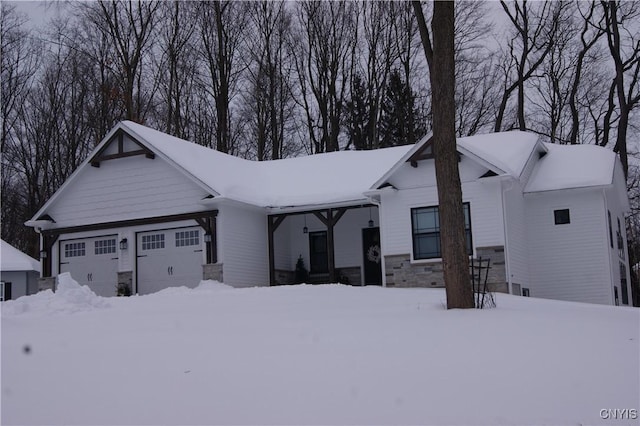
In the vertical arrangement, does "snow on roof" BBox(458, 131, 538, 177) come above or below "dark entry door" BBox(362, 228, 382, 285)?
above

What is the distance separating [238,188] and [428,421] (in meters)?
15.3

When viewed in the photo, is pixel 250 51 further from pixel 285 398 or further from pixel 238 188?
pixel 285 398

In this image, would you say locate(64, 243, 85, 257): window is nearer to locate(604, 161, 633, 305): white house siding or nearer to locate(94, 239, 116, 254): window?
locate(94, 239, 116, 254): window

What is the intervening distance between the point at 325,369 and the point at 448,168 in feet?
17.0

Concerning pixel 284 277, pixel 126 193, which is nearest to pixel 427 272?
pixel 284 277

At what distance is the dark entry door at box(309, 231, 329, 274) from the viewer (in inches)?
876

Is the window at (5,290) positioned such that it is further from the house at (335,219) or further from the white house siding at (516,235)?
the white house siding at (516,235)

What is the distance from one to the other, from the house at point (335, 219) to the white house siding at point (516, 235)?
0.17ft

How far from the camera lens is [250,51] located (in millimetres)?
34406

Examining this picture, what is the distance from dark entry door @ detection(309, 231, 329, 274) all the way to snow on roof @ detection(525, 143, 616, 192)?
21.6 ft

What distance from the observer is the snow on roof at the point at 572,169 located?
727 inches

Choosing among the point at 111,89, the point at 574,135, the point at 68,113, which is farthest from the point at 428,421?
the point at 68,113

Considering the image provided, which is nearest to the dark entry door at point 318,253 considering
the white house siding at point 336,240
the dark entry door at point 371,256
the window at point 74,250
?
the white house siding at point 336,240

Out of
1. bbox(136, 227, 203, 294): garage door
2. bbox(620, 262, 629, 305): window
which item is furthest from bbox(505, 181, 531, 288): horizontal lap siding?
bbox(136, 227, 203, 294): garage door
